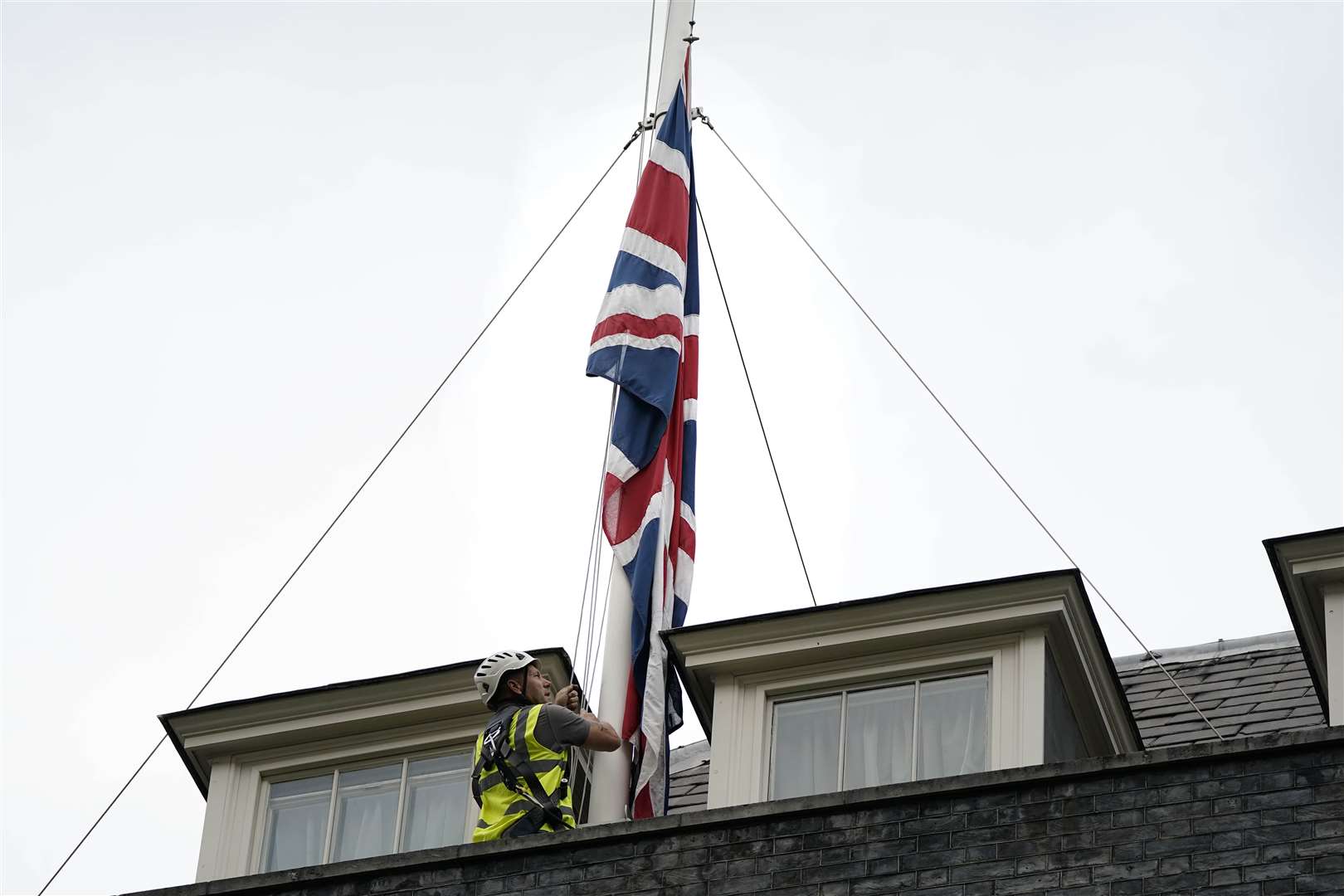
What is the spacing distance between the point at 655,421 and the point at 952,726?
3.75m

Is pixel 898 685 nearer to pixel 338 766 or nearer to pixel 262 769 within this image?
pixel 338 766

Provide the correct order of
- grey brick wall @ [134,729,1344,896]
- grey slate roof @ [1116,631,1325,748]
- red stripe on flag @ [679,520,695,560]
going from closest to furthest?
grey brick wall @ [134,729,1344,896] → red stripe on flag @ [679,520,695,560] → grey slate roof @ [1116,631,1325,748]

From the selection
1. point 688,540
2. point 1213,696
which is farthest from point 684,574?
point 1213,696

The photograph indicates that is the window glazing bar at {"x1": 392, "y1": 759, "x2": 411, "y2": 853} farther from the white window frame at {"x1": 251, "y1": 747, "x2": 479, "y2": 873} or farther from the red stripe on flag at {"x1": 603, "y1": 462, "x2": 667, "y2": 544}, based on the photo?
the red stripe on flag at {"x1": 603, "y1": 462, "x2": 667, "y2": 544}

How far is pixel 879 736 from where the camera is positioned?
15039 mm

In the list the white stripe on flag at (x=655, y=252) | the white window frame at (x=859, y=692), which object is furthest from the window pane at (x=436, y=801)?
the white stripe on flag at (x=655, y=252)

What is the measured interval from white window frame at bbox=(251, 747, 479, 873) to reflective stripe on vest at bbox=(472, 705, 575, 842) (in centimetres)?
87

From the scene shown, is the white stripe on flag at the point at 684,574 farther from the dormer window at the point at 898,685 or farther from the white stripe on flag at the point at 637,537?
the dormer window at the point at 898,685

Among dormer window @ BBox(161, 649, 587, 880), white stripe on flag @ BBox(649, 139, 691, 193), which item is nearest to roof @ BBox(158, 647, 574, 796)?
dormer window @ BBox(161, 649, 587, 880)

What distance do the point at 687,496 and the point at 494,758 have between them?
3.51 metres

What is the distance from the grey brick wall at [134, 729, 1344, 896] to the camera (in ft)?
42.0

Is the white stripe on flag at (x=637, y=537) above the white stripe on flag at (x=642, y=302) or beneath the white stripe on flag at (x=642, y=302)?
beneath

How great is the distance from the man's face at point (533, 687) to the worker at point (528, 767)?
162 mm

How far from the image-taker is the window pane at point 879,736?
582 inches
